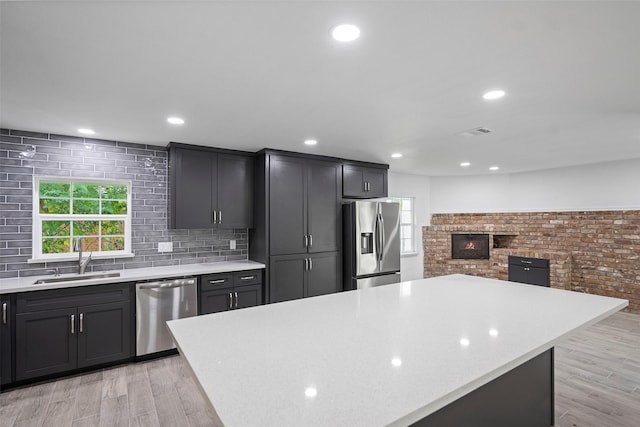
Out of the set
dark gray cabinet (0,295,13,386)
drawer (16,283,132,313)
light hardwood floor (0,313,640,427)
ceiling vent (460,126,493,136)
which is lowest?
light hardwood floor (0,313,640,427)

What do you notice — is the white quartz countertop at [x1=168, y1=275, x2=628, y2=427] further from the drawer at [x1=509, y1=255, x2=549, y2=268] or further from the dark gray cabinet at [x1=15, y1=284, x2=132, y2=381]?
the drawer at [x1=509, y1=255, x2=549, y2=268]

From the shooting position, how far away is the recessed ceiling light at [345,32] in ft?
5.05

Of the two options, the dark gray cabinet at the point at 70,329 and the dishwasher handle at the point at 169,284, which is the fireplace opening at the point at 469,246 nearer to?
the dishwasher handle at the point at 169,284

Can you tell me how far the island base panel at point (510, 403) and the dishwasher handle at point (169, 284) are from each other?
9.30ft

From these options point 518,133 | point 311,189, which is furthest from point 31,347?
point 518,133

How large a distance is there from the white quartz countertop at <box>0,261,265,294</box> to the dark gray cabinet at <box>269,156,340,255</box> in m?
0.48

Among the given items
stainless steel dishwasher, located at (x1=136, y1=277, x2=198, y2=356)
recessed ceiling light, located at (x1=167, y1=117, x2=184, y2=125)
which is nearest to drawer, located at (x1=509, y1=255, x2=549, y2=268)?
stainless steel dishwasher, located at (x1=136, y1=277, x2=198, y2=356)

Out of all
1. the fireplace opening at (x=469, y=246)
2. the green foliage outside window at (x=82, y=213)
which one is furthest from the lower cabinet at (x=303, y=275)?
the fireplace opening at (x=469, y=246)

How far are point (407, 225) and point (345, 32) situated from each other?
5485 mm

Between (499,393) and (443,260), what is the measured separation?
513cm

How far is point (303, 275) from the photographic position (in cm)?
420

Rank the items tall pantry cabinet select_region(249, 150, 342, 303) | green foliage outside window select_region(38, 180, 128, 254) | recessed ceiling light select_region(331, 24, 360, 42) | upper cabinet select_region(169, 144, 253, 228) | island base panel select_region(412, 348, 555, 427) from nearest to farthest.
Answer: island base panel select_region(412, 348, 555, 427) → recessed ceiling light select_region(331, 24, 360, 42) → green foliage outside window select_region(38, 180, 128, 254) → upper cabinet select_region(169, 144, 253, 228) → tall pantry cabinet select_region(249, 150, 342, 303)

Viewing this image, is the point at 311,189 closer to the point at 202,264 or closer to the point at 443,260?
the point at 202,264

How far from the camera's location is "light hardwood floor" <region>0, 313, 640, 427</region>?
7.68 feet
